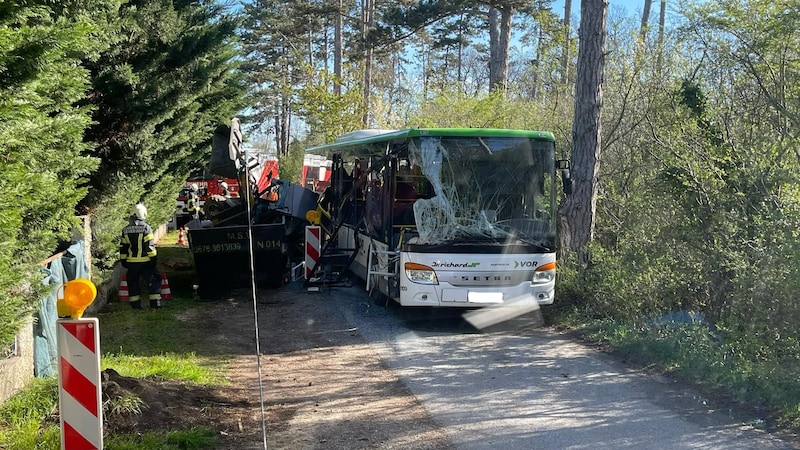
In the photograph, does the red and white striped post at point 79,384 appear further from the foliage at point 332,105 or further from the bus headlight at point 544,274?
the foliage at point 332,105

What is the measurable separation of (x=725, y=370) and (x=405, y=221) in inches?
186

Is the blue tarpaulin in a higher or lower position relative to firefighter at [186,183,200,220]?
lower

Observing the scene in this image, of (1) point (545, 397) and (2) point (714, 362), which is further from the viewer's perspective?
(2) point (714, 362)

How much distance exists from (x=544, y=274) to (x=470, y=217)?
1.37 m

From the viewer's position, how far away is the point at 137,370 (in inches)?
288

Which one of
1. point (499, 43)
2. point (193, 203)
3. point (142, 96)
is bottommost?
point (193, 203)

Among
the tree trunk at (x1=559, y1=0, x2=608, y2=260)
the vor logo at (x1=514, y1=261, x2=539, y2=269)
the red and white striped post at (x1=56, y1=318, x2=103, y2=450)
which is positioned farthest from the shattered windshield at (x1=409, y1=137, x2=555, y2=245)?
the red and white striped post at (x1=56, y1=318, x2=103, y2=450)

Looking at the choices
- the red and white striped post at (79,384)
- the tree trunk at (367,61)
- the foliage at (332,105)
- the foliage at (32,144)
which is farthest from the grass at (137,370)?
the tree trunk at (367,61)

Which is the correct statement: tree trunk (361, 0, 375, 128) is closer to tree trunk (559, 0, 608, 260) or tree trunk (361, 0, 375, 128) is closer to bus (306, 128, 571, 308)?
tree trunk (559, 0, 608, 260)

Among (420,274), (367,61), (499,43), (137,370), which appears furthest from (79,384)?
(367,61)

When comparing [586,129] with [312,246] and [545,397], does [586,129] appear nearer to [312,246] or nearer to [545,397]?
[312,246]

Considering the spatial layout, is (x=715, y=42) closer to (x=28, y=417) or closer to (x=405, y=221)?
(x=405, y=221)

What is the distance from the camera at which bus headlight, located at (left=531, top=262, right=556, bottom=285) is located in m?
9.67

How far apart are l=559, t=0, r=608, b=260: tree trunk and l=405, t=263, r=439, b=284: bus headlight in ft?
9.16
